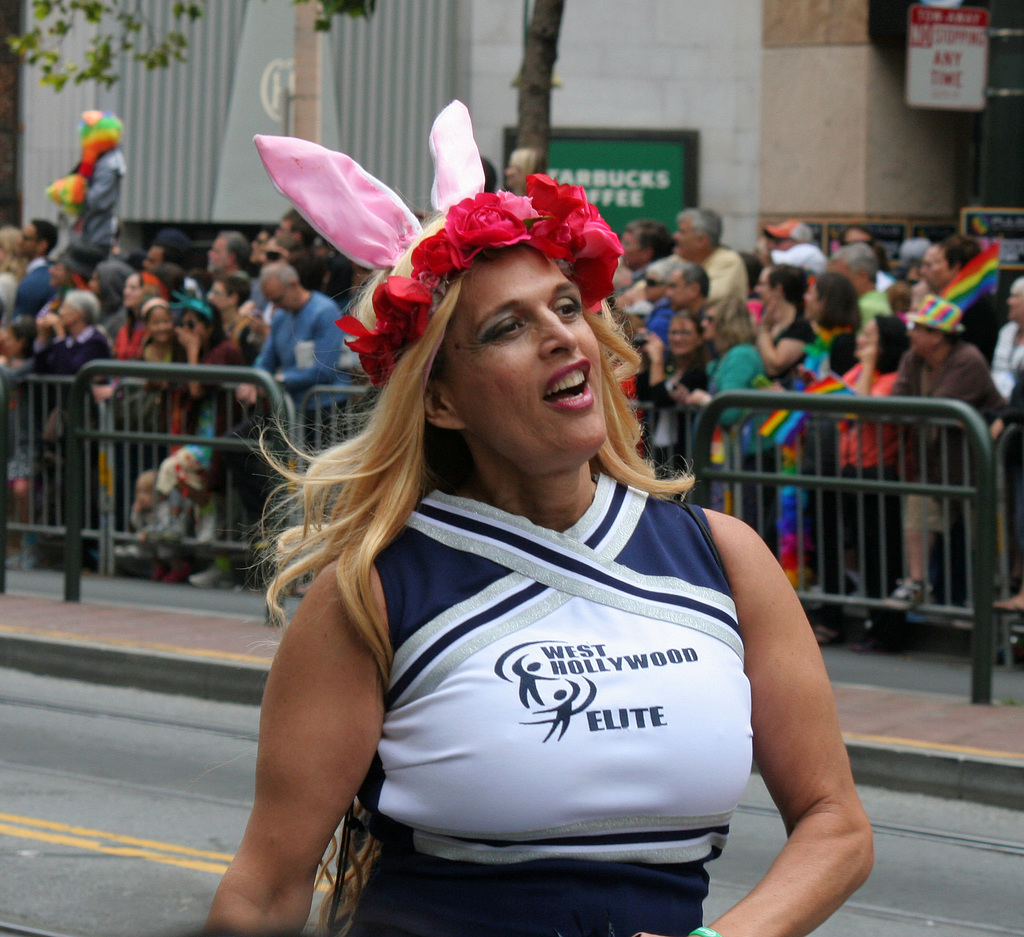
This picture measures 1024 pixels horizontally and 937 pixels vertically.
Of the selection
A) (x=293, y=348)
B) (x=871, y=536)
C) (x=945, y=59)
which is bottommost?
(x=871, y=536)

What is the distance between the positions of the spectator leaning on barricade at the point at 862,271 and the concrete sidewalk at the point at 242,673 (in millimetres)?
2405

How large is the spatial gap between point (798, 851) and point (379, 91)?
19.4 meters

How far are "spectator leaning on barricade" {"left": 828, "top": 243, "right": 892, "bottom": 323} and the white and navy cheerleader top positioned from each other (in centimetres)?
786

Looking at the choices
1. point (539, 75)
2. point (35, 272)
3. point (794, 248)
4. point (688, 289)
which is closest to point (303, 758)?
point (688, 289)

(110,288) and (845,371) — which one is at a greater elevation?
(110,288)

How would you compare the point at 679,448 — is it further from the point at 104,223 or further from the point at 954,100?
the point at 104,223

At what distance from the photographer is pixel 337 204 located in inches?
87.1

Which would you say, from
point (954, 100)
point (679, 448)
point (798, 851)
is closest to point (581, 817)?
point (798, 851)

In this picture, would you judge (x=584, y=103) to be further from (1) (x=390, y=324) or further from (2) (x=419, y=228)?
(1) (x=390, y=324)

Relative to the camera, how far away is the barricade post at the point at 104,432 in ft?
28.7

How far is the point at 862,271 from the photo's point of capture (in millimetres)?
9781

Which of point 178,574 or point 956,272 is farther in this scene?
point 178,574

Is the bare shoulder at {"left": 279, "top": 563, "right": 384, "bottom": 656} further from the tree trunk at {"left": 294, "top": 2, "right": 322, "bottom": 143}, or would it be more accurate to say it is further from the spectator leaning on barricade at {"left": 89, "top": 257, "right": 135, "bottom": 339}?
the tree trunk at {"left": 294, "top": 2, "right": 322, "bottom": 143}

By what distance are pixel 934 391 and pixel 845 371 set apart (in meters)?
0.78
